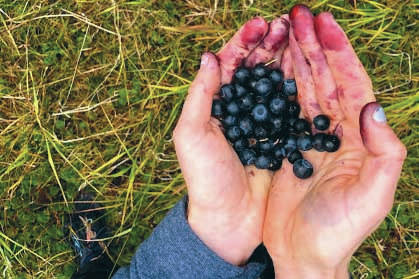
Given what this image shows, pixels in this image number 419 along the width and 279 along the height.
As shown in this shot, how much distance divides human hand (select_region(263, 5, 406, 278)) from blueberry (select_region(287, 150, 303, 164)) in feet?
0.13

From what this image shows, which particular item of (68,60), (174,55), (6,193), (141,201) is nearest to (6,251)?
(6,193)

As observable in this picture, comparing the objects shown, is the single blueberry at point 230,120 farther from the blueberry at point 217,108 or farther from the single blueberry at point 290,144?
the single blueberry at point 290,144

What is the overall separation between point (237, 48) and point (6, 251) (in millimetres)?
1878

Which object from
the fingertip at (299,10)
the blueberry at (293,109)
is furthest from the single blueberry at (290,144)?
the fingertip at (299,10)

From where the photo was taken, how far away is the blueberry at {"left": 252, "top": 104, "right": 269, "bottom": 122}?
241cm

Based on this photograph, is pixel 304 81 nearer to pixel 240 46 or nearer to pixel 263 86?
pixel 263 86

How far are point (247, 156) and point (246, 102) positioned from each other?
0.82ft

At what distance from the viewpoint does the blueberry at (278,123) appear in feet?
7.95

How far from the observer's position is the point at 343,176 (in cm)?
208


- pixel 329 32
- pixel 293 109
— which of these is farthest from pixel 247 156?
pixel 329 32

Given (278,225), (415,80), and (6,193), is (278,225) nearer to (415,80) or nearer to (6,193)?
(415,80)

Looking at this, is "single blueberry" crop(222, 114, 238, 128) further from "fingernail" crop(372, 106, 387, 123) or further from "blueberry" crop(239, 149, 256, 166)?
"fingernail" crop(372, 106, 387, 123)

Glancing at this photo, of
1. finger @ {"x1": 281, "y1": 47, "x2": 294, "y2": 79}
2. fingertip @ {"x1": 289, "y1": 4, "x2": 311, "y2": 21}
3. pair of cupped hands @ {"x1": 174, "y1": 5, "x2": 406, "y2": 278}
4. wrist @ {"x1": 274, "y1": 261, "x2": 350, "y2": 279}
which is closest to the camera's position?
pair of cupped hands @ {"x1": 174, "y1": 5, "x2": 406, "y2": 278}

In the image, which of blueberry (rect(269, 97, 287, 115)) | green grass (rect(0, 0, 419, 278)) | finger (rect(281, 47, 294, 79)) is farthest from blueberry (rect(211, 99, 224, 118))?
green grass (rect(0, 0, 419, 278))
